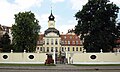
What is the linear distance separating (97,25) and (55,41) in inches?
2760

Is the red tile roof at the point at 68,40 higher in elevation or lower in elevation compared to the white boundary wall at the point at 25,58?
higher

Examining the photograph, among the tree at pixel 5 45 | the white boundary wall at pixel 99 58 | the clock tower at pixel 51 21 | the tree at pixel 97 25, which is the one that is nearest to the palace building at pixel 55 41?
the clock tower at pixel 51 21

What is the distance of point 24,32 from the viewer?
250ft

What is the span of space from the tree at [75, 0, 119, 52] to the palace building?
59.9 metres

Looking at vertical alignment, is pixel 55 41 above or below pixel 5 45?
above

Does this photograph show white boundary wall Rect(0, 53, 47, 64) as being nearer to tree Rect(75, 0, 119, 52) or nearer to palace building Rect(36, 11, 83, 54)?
tree Rect(75, 0, 119, 52)

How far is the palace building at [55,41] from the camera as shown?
128 metres

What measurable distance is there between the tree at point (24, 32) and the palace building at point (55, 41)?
48.5m

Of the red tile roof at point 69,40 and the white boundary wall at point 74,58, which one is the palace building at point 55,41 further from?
the white boundary wall at point 74,58

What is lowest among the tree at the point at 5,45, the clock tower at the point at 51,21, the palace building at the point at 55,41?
the tree at the point at 5,45

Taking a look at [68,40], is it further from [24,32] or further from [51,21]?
[24,32]

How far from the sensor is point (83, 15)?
67000 millimetres

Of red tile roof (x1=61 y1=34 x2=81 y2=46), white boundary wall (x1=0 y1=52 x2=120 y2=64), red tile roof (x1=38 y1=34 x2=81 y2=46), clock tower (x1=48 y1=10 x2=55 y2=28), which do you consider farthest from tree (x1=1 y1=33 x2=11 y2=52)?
red tile roof (x1=61 y1=34 x2=81 y2=46)

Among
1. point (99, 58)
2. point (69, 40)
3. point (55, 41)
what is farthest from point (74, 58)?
point (69, 40)
